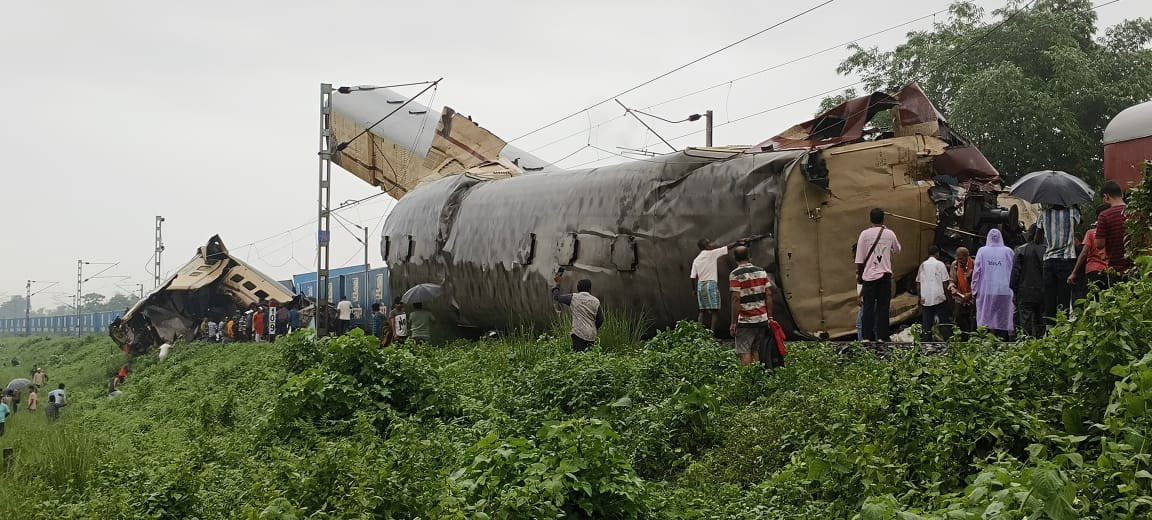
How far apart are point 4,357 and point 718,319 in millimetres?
51961

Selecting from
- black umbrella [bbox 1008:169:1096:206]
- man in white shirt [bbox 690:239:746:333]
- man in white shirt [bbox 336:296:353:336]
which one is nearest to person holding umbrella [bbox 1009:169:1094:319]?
black umbrella [bbox 1008:169:1096:206]

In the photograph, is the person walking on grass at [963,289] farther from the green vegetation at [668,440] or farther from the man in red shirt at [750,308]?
the man in red shirt at [750,308]

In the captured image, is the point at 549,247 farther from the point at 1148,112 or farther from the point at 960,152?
the point at 1148,112

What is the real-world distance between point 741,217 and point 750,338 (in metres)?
2.45

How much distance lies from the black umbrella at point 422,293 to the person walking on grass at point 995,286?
30.4 feet

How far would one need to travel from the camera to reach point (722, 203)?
11789 mm

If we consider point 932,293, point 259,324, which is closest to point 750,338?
point 932,293

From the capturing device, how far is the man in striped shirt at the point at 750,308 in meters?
9.29

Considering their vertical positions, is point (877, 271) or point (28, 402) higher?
point (877, 271)

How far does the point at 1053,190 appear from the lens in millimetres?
10023

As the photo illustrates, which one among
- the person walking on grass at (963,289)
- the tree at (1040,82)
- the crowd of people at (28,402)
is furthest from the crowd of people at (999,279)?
the crowd of people at (28,402)

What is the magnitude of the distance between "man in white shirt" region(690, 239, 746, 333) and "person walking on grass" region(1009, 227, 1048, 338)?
284 centimetres

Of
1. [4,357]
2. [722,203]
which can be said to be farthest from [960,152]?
[4,357]

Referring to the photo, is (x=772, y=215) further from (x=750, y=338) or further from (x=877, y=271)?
(x=750, y=338)
